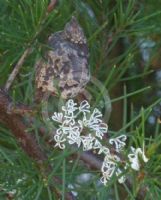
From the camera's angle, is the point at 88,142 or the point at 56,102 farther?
the point at 56,102

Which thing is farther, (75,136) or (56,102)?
(56,102)

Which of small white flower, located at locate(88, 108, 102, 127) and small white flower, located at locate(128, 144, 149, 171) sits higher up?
small white flower, located at locate(88, 108, 102, 127)

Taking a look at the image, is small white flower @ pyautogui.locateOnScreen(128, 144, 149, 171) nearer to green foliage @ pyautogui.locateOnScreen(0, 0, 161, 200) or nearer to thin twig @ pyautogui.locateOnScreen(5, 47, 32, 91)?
green foliage @ pyautogui.locateOnScreen(0, 0, 161, 200)

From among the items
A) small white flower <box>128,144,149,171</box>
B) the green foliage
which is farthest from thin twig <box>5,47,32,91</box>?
small white flower <box>128,144,149,171</box>

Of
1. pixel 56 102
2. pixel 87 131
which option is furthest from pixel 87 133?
pixel 56 102

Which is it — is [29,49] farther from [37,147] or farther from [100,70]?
[100,70]

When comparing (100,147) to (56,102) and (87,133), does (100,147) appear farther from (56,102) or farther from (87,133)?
(56,102)

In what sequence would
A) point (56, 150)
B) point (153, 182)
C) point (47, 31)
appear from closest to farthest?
1. point (153, 182)
2. point (56, 150)
3. point (47, 31)

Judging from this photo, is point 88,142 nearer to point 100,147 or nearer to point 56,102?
point 100,147

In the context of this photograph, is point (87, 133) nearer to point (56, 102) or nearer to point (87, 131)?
point (87, 131)

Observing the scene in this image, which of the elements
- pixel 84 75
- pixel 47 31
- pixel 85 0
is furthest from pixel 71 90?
pixel 85 0

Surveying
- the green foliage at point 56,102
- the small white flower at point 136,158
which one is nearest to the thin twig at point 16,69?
the green foliage at point 56,102
